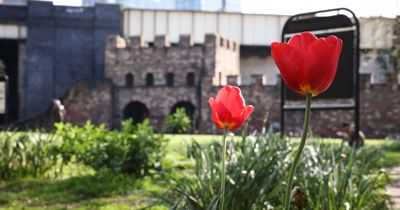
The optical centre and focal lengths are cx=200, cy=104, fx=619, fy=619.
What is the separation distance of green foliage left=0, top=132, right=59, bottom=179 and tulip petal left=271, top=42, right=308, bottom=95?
6.27 meters

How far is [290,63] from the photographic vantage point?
1.55 m

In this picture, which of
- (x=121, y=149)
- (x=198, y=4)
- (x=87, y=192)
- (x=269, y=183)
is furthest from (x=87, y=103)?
(x=198, y=4)

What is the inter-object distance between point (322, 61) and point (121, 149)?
6035 millimetres

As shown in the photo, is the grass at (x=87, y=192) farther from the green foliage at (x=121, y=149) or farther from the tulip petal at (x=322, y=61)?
the tulip petal at (x=322, y=61)

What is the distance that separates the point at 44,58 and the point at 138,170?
31.8 meters

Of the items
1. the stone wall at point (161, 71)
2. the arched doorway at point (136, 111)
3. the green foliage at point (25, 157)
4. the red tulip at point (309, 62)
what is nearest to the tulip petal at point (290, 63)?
the red tulip at point (309, 62)

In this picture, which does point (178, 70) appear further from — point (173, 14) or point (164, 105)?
point (173, 14)

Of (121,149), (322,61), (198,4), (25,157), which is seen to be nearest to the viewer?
(322,61)

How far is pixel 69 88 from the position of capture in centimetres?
3831

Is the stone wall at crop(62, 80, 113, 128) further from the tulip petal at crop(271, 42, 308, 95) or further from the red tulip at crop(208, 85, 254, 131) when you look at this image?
the tulip petal at crop(271, 42, 308, 95)

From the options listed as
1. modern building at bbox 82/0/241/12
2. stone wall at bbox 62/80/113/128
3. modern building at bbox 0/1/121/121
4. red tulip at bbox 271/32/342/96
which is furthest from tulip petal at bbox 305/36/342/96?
modern building at bbox 82/0/241/12

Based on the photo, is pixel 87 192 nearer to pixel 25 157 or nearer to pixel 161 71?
pixel 25 157

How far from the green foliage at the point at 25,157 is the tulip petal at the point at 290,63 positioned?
6.27 meters

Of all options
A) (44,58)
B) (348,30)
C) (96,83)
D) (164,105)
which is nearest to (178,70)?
(164,105)
